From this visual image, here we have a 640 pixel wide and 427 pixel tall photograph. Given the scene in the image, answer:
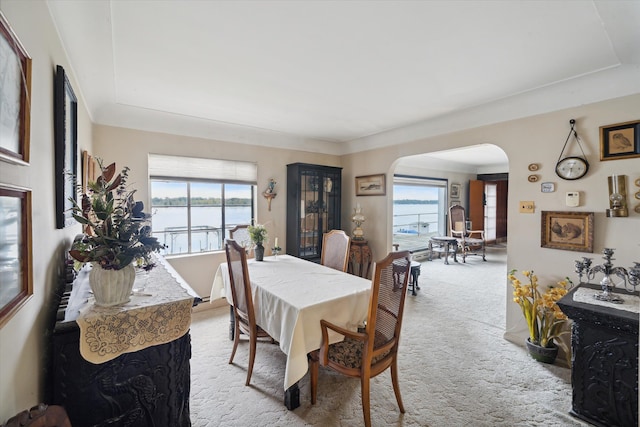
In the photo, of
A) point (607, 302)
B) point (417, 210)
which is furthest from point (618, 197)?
point (417, 210)

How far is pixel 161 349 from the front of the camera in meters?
1.27

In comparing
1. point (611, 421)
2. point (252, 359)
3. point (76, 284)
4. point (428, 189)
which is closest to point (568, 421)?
point (611, 421)

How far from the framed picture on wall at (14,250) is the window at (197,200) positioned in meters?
2.66

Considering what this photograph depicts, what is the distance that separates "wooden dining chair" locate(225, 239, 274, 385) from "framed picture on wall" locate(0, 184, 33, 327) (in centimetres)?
119

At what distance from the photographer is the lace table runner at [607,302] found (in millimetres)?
1803

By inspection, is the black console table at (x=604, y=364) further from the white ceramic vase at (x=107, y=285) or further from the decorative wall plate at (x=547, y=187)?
the white ceramic vase at (x=107, y=285)

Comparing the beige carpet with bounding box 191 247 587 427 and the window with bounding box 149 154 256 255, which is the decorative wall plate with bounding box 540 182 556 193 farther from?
the window with bounding box 149 154 256 255

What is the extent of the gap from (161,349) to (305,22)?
1865 millimetres

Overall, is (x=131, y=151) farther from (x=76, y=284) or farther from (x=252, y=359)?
(x=252, y=359)

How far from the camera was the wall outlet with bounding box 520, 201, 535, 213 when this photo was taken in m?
2.71

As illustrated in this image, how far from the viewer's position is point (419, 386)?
7.16ft

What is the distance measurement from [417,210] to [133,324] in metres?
6.85

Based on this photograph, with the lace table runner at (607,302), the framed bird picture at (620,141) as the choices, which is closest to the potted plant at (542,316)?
the lace table runner at (607,302)

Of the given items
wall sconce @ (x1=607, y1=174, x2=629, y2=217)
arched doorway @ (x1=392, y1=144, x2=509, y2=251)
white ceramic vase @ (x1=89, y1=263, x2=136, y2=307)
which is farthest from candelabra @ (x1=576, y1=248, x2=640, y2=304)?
arched doorway @ (x1=392, y1=144, x2=509, y2=251)
